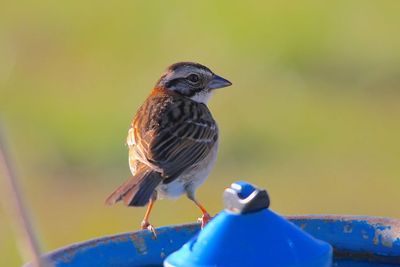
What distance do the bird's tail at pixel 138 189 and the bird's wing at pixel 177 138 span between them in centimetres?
10

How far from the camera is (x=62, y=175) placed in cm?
1388

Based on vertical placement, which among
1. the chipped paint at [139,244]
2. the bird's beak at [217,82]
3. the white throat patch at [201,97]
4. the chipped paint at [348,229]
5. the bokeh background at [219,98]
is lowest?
the bokeh background at [219,98]

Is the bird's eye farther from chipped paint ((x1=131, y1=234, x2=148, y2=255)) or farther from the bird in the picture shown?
chipped paint ((x1=131, y1=234, x2=148, y2=255))

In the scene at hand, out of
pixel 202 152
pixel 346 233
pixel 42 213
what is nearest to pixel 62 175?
pixel 42 213

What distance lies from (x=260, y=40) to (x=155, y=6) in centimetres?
193

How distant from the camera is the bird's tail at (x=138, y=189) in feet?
21.0

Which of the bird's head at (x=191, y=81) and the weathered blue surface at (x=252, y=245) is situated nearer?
the weathered blue surface at (x=252, y=245)

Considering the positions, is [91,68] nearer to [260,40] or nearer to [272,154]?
[260,40]

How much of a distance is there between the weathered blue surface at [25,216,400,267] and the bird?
106 centimetres

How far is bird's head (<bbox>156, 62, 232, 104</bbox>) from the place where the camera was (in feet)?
26.4

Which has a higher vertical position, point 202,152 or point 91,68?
point 202,152

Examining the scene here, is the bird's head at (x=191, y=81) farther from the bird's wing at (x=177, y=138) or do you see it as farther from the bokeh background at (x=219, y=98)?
the bokeh background at (x=219, y=98)

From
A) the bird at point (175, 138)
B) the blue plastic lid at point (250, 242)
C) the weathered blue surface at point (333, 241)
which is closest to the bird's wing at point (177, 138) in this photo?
the bird at point (175, 138)

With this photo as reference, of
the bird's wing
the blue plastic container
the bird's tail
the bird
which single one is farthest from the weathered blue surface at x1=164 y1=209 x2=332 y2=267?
the bird's wing
